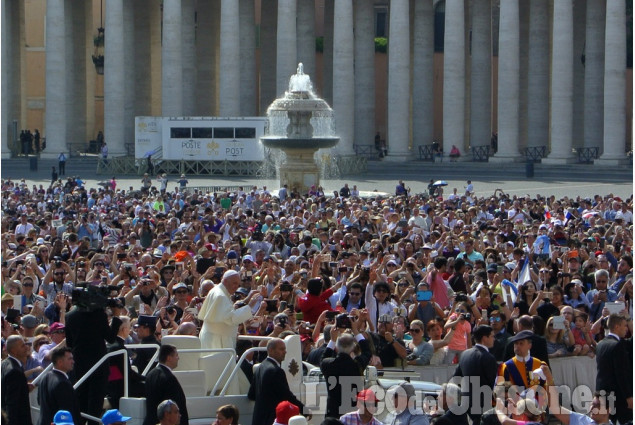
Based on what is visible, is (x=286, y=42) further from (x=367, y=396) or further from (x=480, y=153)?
(x=367, y=396)

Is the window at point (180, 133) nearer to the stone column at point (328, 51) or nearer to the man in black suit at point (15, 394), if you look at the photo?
the stone column at point (328, 51)

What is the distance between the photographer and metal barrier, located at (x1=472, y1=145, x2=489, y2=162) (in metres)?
70.5

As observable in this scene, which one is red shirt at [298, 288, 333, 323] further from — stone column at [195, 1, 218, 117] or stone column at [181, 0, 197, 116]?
stone column at [195, 1, 218, 117]

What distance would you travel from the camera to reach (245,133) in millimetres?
61219

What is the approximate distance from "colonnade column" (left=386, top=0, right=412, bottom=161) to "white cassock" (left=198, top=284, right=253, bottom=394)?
54.7 metres

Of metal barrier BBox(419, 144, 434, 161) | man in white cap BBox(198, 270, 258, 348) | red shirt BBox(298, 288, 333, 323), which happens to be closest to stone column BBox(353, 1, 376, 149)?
metal barrier BBox(419, 144, 434, 161)

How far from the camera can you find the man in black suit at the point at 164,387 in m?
12.6

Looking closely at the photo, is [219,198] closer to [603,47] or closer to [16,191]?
[16,191]

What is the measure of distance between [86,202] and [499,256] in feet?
63.9

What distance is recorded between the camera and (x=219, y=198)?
41625mm

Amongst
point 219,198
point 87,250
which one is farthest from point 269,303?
point 219,198

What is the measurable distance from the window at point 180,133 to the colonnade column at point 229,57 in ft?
21.6

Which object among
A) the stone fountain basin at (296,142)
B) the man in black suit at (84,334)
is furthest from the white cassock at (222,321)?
the stone fountain basin at (296,142)

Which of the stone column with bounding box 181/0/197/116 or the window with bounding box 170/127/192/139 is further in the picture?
the stone column with bounding box 181/0/197/116
